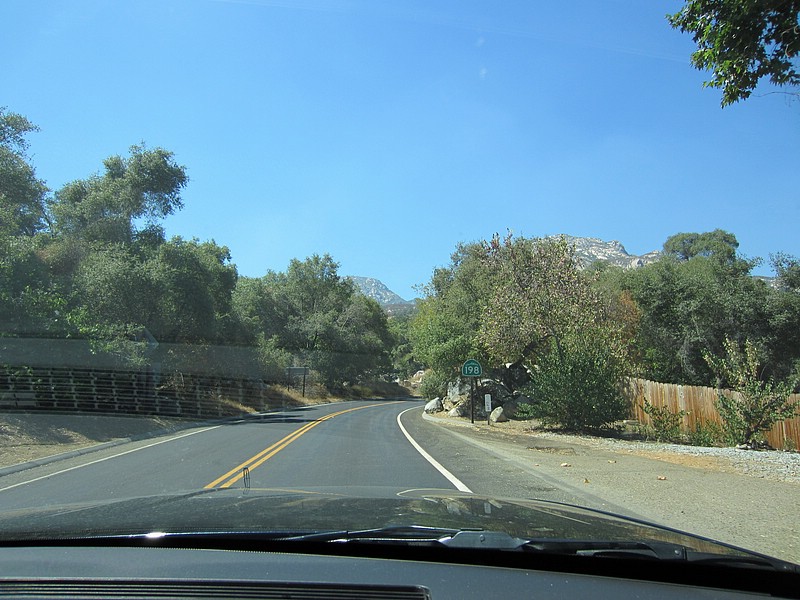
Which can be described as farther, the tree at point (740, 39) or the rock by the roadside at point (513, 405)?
the rock by the roadside at point (513, 405)

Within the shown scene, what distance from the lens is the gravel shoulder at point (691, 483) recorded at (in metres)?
6.88

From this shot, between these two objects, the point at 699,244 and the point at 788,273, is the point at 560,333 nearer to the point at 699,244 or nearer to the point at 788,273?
the point at 788,273

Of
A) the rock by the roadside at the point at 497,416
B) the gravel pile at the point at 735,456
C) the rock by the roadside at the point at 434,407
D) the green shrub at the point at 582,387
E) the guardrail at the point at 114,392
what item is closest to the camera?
the gravel pile at the point at 735,456

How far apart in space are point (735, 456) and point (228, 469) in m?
11.3

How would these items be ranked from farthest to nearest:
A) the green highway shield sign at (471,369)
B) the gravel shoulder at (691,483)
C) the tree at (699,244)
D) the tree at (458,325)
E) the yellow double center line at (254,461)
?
1. the tree at (699,244)
2. the tree at (458,325)
3. the green highway shield sign at (471,369)
4. the yellow double center line at (254,461)
5. the gravel shoulder at (691,483)

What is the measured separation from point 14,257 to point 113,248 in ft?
31.0

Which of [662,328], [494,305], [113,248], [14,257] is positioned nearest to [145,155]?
[113,248]

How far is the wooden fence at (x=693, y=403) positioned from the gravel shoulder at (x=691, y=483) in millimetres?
4067

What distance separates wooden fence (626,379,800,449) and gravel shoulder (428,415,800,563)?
4.07 metres

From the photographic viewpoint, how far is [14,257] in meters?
19.5

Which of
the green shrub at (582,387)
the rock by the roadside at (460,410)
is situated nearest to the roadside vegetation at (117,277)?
the rock by the roadside at (460,410)

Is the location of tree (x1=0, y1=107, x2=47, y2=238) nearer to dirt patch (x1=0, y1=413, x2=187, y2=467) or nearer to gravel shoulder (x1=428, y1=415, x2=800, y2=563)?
dirt patch (x1=0, y1=413, x2=187, y2=467)

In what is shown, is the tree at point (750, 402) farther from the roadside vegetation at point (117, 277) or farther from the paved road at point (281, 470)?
the roadside vegetation at point (117, 277)

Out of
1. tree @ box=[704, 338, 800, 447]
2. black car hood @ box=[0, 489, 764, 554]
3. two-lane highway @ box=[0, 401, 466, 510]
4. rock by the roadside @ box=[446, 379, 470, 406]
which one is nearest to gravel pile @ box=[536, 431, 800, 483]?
tree @ box=[704, 338, 800, 447]
